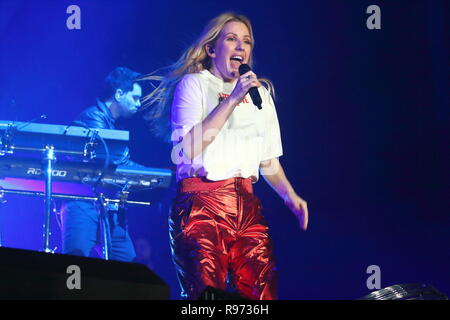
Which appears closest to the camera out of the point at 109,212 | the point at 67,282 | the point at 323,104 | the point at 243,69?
the point at 67,282

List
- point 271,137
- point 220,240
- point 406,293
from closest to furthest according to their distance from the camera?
point 406,293
point 220,240
point 271,137

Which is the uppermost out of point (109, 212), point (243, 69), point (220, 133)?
point (243, 69)

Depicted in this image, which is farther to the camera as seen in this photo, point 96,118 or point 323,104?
point 323,104

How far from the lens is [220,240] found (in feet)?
11.2

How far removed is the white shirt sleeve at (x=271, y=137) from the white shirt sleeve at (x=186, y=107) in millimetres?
372

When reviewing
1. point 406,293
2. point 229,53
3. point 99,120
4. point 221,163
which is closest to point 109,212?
point 99,120

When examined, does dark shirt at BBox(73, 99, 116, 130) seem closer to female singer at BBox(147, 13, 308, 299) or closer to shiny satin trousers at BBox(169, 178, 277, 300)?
female singer at BBox(147, 13, 308, 299)

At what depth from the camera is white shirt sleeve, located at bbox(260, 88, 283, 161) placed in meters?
3.77

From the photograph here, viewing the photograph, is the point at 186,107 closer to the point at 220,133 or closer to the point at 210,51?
the point at 220,133

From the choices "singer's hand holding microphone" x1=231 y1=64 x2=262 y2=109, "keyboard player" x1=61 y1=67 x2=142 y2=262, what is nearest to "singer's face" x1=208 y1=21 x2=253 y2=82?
"singer's hand holding microphone" x1=231 y1=64 x2=262 y2=109

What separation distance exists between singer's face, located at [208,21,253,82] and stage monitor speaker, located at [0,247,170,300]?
2059mm

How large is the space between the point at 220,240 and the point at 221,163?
37 centimetres

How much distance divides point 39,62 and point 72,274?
2422mm

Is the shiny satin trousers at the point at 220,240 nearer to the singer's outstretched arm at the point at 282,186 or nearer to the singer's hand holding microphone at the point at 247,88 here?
the singer's outstretched arm at the point at 282,186
